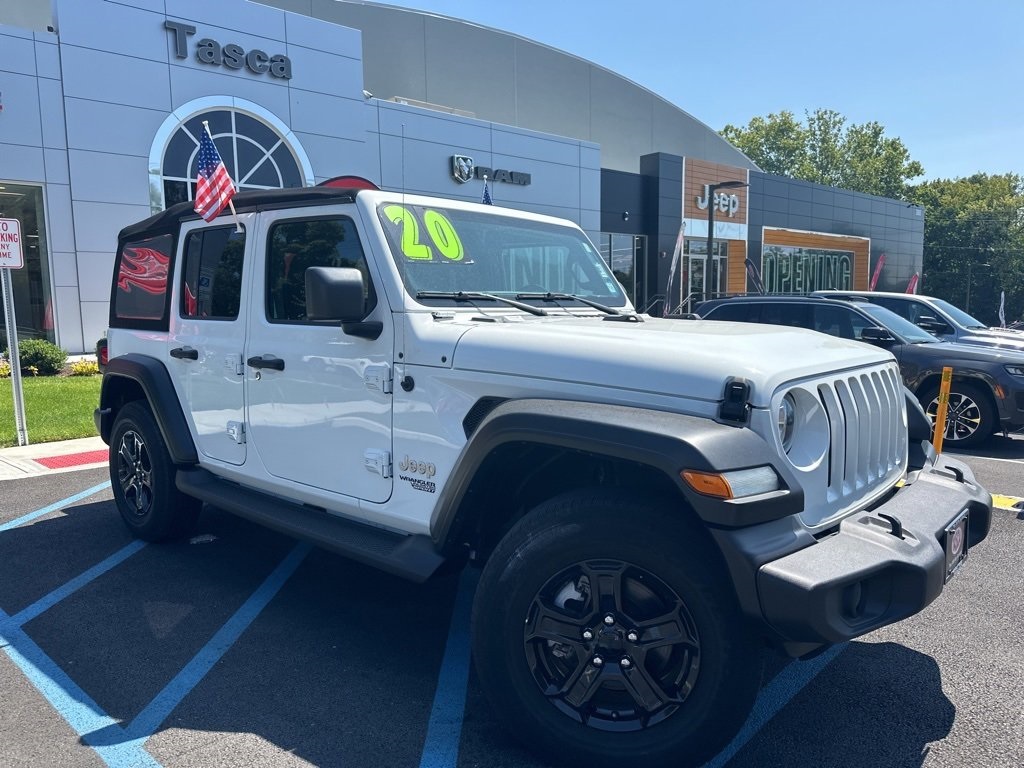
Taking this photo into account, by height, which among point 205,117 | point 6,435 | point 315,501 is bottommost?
point 6,435

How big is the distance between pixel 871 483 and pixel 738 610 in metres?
1.03

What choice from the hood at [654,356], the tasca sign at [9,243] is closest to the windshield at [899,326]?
the hood at [654,356]

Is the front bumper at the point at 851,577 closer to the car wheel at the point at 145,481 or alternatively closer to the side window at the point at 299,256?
the side window at the point at 299,256

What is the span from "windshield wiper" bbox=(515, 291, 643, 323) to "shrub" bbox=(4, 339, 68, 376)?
13381 millimetres

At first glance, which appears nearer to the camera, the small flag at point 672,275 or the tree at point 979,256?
the small flag at point 672,275

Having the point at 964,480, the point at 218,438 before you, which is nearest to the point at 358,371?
the point at 218,438

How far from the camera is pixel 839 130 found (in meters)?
58.7

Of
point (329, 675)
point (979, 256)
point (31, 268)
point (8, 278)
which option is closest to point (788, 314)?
point (329, 675)

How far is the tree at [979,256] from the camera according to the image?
51.9 meters

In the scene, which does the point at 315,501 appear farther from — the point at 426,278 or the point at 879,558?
the point at 879,558

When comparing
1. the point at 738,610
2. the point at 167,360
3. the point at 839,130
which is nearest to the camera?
the point at 738,610

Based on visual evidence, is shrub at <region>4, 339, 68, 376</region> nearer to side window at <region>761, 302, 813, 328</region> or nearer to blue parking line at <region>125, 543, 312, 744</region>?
blue parking line at <region>125, 543, 312, 744</region>

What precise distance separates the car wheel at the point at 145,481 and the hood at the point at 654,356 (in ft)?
9.07

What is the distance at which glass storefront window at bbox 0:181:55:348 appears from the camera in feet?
51.6
